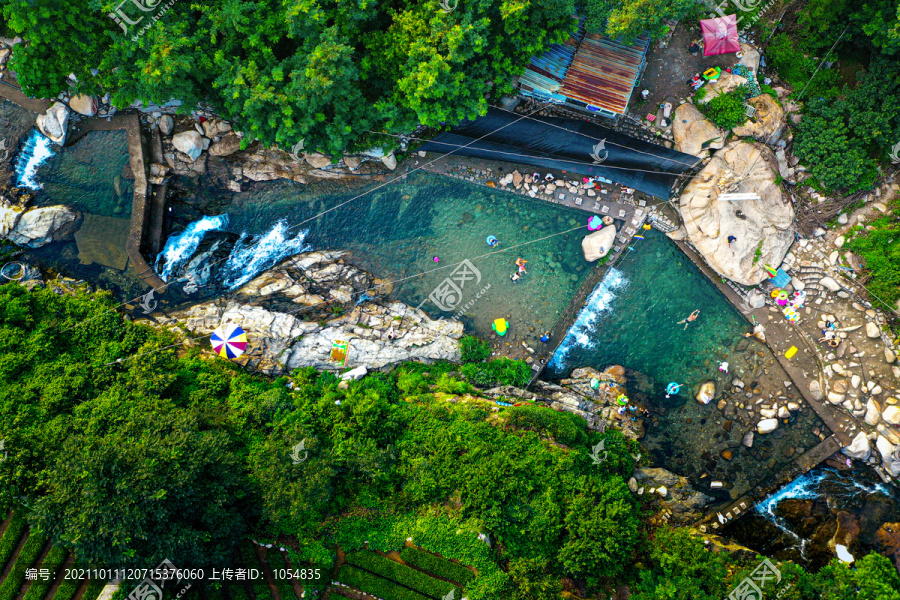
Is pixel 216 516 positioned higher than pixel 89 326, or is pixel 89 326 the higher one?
pixel 89 326

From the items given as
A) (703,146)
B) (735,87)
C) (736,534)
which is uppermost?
(735,87)

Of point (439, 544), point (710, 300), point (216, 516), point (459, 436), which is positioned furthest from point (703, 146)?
point (216, 516)

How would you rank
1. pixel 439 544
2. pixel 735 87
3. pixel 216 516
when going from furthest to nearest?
pixel 735 87, pixel 439 544, pixel 216 516

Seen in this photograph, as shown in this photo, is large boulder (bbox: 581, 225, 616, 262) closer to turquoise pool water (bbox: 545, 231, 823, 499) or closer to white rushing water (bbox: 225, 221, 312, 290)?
turquoise pool water (bbox: 545, 231, 823, 499)

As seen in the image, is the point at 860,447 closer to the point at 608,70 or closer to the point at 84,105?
the point at 608,70

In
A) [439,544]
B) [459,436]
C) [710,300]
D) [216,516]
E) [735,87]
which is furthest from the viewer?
[710,300]

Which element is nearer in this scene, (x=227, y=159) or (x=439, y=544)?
(x=439, y=544)

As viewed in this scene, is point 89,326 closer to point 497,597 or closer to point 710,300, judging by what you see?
point 497,597

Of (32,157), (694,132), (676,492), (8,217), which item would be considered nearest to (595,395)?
(676,492)
